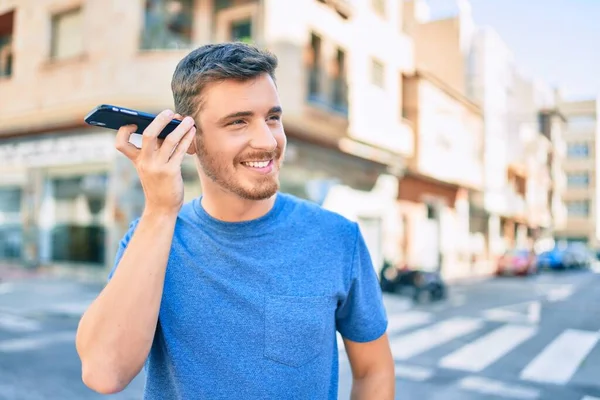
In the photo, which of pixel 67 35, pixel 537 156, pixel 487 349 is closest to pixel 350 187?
pixel 67 35

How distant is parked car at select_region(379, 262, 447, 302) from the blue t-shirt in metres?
13.6

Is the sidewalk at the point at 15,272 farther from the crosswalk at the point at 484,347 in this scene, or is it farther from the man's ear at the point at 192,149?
the man's ear at the point at 192,149

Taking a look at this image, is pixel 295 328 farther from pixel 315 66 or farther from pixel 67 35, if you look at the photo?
pixel 67 35

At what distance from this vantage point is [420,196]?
2473cm

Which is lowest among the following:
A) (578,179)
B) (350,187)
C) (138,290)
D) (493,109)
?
(138,290)

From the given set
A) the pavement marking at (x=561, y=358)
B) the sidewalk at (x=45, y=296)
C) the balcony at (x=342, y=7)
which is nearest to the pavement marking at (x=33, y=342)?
the sidewalk at (x=45, y=296)

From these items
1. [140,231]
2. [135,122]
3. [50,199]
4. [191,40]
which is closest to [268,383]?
[140,231]

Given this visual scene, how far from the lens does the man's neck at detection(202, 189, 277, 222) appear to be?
5.39 ft

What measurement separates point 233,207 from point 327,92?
15.1m

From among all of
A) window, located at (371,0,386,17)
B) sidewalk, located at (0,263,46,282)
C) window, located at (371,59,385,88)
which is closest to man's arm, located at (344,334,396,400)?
sidewalk, located at (0,263,46,282)

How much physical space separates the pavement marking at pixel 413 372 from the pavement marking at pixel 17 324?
5816 millimetres

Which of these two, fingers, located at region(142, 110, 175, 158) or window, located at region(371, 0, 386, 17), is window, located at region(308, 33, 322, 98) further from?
fingers, located at region(142, 110, 175, 158)

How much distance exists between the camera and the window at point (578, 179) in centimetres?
6700

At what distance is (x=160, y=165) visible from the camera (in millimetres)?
1344
